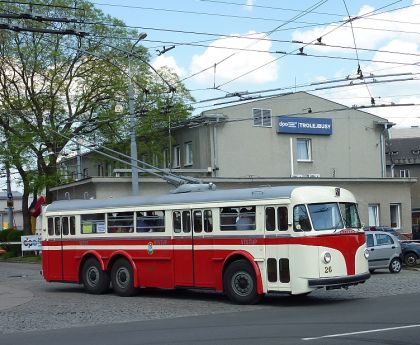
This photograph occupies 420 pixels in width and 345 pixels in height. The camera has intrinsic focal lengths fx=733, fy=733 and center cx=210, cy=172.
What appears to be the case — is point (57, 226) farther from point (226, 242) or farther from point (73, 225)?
point (226, 242)

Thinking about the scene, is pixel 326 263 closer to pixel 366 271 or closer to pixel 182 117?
pixel 366 271

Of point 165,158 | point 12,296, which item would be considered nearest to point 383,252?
point 12,296

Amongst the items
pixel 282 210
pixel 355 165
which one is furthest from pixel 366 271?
pixel 355 165

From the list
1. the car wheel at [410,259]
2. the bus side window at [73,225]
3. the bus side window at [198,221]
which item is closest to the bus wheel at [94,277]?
the bus side window at [73,225]

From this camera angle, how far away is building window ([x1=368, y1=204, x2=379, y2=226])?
4569 centimetres

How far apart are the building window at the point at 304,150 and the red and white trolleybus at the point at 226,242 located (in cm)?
2894

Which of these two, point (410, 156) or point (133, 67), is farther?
point (410, 156)

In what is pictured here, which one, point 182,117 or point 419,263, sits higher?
point 182,117

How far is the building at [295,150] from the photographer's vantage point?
44.5 meters

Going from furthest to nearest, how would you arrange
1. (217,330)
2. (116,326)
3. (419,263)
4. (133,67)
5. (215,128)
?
(215,128) → (133,67) → (419,263) → (116,326) → (217,330)

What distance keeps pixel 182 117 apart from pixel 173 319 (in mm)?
29937

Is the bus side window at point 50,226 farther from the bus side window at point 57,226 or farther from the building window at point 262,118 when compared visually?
the building window at point 262,118

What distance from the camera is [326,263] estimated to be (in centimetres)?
1569

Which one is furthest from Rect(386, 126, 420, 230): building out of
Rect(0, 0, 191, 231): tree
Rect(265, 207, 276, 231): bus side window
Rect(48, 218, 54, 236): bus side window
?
→ Rect(265, 207, 276, 231): bus side window
